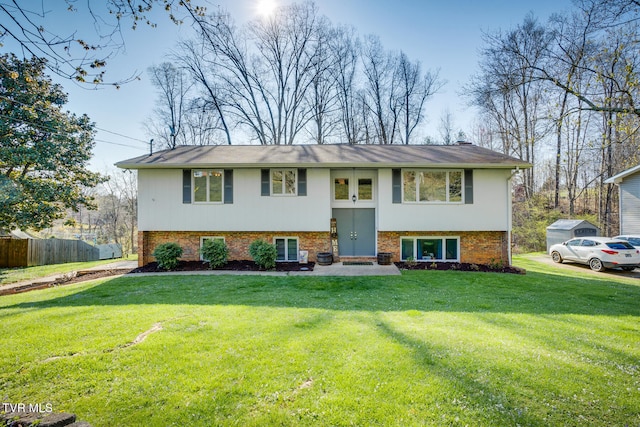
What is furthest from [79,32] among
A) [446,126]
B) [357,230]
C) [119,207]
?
[119,207]

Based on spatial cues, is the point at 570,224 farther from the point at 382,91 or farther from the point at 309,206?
the point at 382,91

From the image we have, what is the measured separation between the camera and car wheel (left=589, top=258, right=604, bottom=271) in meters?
12.6

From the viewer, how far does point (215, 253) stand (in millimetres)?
11047

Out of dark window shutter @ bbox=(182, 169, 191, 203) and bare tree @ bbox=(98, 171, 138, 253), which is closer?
dark window shutter @ bbox=(182, 169, 191, 203)

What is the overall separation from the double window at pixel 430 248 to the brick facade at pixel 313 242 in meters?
0.22

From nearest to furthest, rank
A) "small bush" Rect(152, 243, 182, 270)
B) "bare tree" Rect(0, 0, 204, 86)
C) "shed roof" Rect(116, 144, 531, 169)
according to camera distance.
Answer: "bare tree" Rect(0, 0, 204, 86), "small bush" Rect(152, 243, 182, 270), "shed roof" Rect(116, 144, 531, 169)

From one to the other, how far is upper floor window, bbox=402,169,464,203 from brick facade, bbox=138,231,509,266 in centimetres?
138

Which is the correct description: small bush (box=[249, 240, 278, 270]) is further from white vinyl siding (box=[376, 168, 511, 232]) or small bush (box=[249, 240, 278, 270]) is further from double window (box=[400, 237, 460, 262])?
double window (box=[400, 237, 460, 262])

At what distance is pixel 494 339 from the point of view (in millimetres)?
4406

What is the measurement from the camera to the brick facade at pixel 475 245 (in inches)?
476

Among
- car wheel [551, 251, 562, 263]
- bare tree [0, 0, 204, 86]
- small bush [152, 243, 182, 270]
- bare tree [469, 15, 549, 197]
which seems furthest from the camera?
car wheel [551, 251, 562, 263]

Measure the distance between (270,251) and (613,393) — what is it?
9364 millimetres

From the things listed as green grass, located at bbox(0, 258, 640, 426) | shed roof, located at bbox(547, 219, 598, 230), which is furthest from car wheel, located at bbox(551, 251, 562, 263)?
green grass, located at bbox(0, 258, 640, 426)

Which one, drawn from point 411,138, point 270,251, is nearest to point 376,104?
point 411,138
